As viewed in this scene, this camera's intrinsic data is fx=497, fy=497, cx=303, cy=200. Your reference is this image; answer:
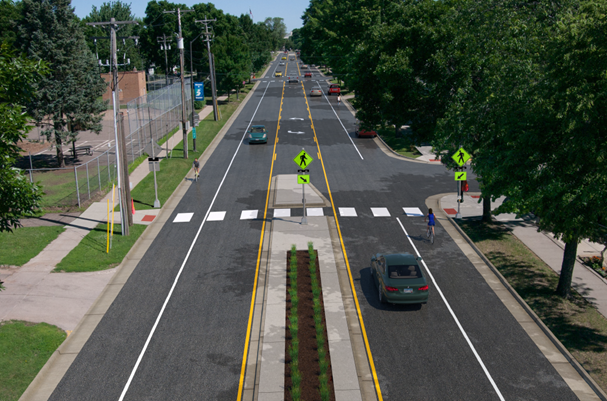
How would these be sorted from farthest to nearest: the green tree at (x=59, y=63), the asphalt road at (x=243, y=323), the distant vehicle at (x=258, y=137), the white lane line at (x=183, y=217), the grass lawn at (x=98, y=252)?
the distant vehicle at (x=258, y=137)
the green tree at (x=59, y=63)
the white lane line at (x=183, y=217)
the grass lawn at (x=98, y=252)
the asphalt road at (x=243, y=323)

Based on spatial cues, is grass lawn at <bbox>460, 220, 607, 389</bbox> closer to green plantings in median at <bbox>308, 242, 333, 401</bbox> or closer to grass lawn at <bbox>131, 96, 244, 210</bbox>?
green plantings in median at <bbox>308, 242, 333, 401</bbox>

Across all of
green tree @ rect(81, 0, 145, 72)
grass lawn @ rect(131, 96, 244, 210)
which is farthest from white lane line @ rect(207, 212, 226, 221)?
green tree @ rect(81, 0, 145, 72)

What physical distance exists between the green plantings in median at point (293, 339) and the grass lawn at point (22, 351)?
732 centimetres

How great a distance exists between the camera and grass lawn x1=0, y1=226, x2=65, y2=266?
2262 cm

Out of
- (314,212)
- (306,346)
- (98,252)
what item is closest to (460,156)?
(314,212)

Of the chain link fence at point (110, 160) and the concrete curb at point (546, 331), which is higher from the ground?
the chain link fence at point (110, 160)

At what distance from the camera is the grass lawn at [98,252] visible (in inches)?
863

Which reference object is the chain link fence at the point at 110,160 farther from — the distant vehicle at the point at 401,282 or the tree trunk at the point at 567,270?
the tree trunk at the point at 567,270

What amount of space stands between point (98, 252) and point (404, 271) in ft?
47.6

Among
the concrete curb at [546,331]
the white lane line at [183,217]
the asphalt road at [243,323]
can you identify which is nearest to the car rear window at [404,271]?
the asphalt road at [243,323]

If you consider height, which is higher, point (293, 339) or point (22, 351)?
point (293, 339)

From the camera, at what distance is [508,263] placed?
2208cm

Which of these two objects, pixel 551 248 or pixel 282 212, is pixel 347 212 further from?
pixel 551 248

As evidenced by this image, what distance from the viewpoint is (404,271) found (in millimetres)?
17969
